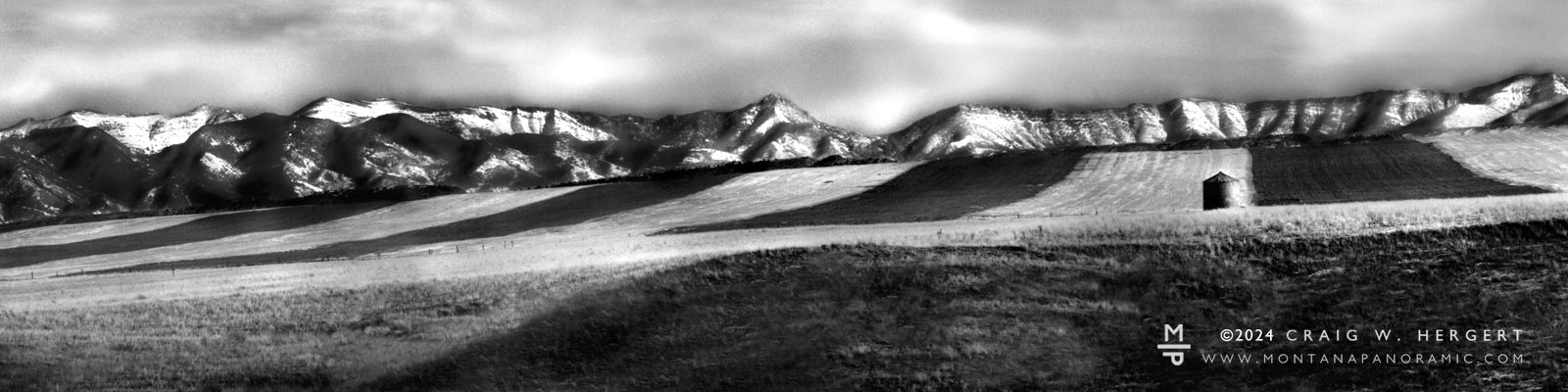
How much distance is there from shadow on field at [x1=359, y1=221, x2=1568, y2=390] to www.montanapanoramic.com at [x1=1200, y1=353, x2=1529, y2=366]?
0.07 m

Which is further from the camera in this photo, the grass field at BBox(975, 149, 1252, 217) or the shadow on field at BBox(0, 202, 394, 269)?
the shadow on field at BBox(0, 202, 394, 269)

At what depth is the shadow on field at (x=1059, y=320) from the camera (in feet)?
94.9

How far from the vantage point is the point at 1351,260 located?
1406 inches

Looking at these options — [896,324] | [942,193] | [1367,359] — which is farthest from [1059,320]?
[942,193]

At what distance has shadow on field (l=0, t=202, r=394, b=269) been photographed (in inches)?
3617

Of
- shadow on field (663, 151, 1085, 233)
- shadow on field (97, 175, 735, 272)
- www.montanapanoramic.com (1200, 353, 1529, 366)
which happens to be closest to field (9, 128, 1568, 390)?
www.montanapanoramic.com (1200, 353, 1529, 366)

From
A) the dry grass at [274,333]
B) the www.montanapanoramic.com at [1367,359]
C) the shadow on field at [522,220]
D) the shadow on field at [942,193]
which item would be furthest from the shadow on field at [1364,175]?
the dry grass at [274,333]

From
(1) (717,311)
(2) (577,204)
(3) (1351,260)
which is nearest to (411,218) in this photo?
(2) (577,204)

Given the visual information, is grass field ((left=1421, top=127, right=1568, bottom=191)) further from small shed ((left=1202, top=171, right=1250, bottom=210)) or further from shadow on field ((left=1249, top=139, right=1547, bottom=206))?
small shed ((left=1202, top=171, right=1250, bottom=210))

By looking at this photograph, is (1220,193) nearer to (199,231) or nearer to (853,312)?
(853,312)

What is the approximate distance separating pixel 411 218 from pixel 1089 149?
190 ft

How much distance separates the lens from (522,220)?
95750mm

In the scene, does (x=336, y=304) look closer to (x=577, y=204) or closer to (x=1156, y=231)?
(x=1156, y=231)

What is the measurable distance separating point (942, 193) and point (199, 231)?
57.5 meters
